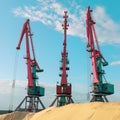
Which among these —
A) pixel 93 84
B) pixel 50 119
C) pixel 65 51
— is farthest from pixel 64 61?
pixel 50 119

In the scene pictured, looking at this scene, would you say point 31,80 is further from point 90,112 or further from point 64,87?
point 90,112

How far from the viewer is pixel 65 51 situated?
101m

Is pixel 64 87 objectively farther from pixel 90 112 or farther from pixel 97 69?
pixel 90 112

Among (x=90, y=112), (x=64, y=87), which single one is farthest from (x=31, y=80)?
(x=90, y=112)

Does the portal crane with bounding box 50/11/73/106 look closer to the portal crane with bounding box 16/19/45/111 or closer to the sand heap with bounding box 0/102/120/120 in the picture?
the portal crane with bounding box 16/19/45/111

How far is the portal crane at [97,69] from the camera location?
95.4 m

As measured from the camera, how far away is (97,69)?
97375mm

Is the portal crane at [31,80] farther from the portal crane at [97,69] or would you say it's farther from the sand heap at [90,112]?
the sand heap at [90,112]

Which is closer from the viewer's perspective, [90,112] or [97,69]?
[90,112]

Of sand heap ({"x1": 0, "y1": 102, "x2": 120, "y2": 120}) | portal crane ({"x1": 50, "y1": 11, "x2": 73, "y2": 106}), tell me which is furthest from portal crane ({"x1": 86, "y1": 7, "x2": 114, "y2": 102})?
sand heap ({"x1": 0, "y1": 102, "x2": 120, "y2": 120})

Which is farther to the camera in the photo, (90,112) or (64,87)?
(64,87)

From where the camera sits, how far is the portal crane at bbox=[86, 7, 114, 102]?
313 feet

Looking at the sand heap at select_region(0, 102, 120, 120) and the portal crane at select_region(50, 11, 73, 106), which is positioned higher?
the portal crane at select_region(50, 11, 73, 106)

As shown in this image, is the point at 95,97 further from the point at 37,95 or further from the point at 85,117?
the point at 85,117
